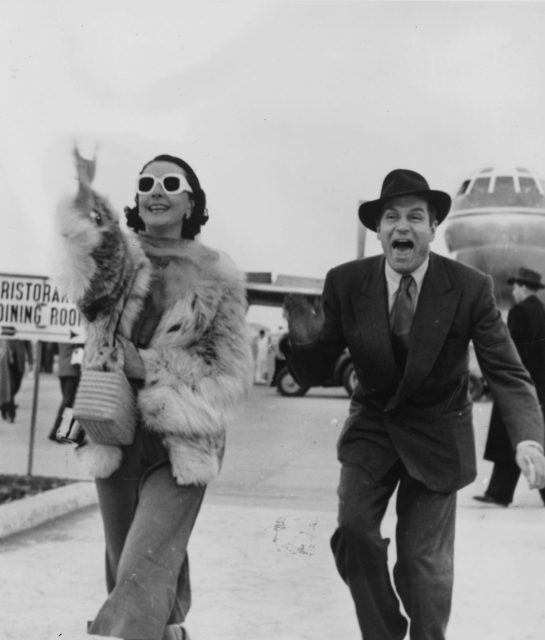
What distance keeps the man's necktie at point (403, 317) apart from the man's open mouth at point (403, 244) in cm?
11

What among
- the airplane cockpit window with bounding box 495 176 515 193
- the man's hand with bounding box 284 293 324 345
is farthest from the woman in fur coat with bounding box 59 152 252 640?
the airplane cockpit window with bounding box 495 176 515 193

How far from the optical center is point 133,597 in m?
3.73

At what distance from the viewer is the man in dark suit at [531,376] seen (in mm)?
8992

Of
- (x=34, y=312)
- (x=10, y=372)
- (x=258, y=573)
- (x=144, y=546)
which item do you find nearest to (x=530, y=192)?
(x=10, y=372)

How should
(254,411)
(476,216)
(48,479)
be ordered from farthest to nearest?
(476,216)
(254,411)
(48,479)

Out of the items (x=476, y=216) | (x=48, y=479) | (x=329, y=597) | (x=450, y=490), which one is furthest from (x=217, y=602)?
(x=476, y=216)

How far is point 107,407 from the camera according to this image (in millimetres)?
3855

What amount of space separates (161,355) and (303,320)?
652 mm

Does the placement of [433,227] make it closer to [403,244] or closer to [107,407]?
[403,244]

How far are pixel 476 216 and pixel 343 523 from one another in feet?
94.0

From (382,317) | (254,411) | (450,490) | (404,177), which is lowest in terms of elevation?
(254,411)

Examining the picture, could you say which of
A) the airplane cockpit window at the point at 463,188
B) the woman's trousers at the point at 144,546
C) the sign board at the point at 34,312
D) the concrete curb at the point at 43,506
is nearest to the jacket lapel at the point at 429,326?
the woman's trousers at the point at 144,546

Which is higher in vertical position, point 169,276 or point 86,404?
point 169,276

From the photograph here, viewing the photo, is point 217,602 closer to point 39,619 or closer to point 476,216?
point 39,619
